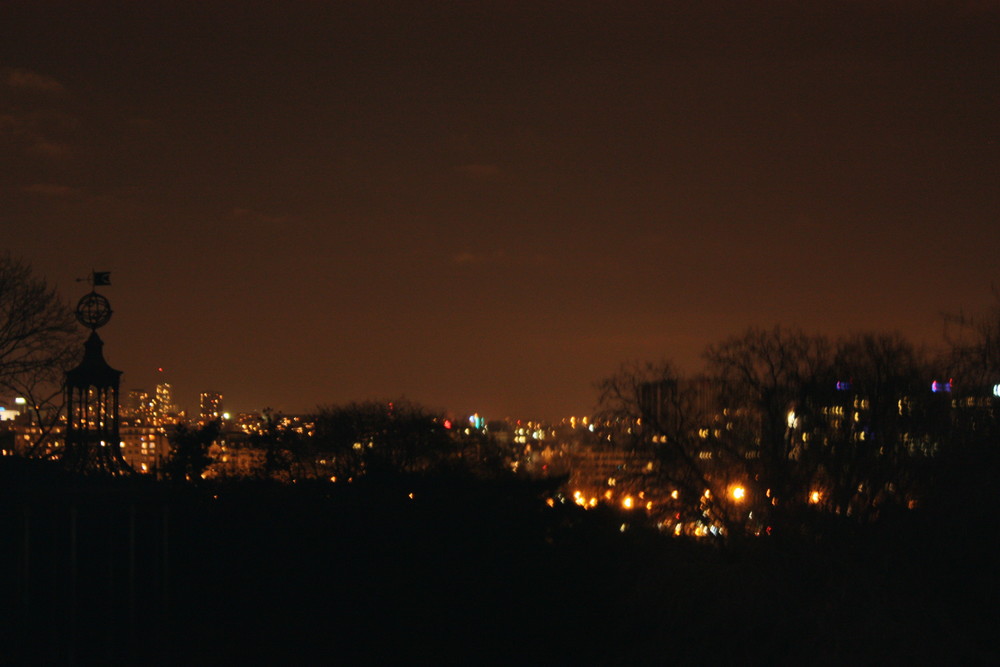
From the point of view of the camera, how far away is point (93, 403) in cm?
1864

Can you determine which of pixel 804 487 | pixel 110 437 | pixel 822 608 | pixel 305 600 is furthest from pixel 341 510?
pixel 804 487

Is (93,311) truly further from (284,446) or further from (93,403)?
(284,446)

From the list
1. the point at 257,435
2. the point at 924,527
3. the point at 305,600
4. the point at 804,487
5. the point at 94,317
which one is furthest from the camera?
the point at 257,435

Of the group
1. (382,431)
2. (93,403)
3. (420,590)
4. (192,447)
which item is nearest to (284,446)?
(382,431)

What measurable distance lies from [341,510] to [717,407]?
95.9 ft

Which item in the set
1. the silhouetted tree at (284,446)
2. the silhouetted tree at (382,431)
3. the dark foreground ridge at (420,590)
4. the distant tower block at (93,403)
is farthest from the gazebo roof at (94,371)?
the silhouetted tree at (382,431)

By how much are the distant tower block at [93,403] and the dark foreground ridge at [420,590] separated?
7237 millimetres

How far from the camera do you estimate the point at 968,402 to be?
94.8 ft

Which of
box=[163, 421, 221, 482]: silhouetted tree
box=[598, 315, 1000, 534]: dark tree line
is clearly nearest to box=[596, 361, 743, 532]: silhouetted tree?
box=[598, 315, 1000, 534]: dark tree line

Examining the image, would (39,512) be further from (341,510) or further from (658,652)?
(658,652)

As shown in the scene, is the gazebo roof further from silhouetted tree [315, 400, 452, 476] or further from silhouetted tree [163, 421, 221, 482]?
silhouetted tree [315, 400, 452, 476]

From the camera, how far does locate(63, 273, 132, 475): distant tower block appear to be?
716 inches

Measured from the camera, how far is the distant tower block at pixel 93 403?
1819 cm

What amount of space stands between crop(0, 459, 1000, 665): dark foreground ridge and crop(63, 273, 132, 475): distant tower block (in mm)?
7237
